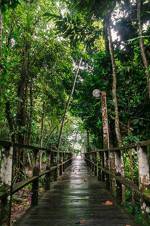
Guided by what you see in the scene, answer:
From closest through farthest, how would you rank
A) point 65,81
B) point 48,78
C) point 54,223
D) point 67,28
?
1. point 54,223
2. point 67,28
3. point 48,78
4. point 65,81

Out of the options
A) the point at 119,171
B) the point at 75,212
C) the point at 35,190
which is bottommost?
the point at 75,212

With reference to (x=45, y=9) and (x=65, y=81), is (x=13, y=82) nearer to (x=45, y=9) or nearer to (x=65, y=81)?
(x=45, y=9)

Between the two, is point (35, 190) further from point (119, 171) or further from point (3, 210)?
point (3, 210)

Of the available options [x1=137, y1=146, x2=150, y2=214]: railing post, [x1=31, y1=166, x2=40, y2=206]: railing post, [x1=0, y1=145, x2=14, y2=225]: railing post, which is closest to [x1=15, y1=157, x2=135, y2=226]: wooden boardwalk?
[x1=31, y1=166, x2=40, y2=206]: railing post

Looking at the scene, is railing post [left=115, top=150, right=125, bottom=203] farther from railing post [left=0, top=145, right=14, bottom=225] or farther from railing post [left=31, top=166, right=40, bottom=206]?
railing post [left=0, top=145, right=14, bottom=225]

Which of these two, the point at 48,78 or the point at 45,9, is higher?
the point at 45,9

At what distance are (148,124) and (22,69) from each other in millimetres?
5102

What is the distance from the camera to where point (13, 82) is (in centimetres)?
1245

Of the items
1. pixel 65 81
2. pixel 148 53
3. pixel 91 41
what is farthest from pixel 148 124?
pixel 65 81

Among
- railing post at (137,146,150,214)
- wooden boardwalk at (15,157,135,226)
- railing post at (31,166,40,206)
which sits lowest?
wooden boardwalk at (15,157,135,226)

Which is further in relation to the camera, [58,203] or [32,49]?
[32,49]

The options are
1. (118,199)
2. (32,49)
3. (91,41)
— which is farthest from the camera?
(32,49)

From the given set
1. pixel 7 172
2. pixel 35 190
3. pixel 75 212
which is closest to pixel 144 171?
pixel 7 172

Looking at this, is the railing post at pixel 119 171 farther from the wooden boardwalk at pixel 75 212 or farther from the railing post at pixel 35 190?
the railing post at pixel 35 190
